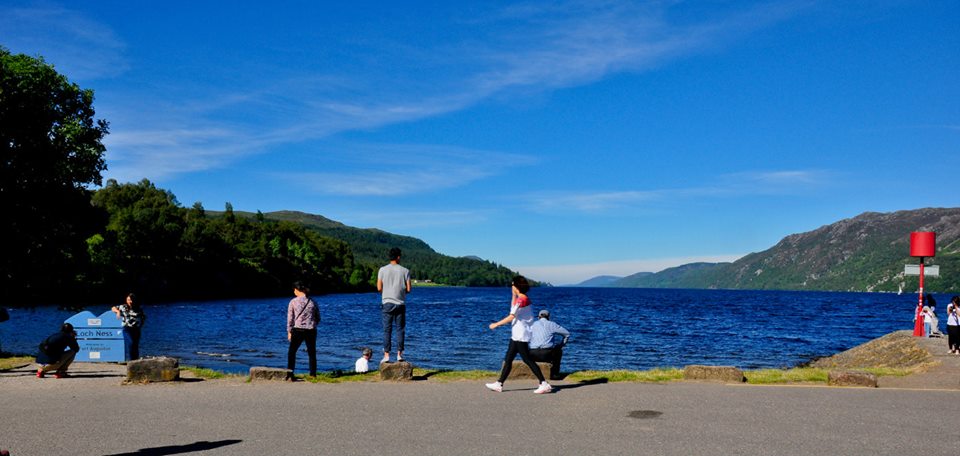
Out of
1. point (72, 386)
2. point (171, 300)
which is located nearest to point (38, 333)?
point (72, 386)

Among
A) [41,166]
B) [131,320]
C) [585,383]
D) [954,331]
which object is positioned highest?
[41,166]

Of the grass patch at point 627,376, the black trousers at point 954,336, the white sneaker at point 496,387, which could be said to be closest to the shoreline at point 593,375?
the grass patch at point 627,376

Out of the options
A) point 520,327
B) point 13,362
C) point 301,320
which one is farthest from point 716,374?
point 13,362

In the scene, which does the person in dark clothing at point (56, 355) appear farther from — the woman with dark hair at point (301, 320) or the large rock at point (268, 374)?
the woman with dark hair at point (301, 320)

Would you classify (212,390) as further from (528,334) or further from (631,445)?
(631,445)

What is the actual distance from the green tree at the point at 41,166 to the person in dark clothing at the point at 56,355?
1191cm

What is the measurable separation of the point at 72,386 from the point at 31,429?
14.7 ft

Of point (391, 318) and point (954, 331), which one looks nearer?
point (391, 318)

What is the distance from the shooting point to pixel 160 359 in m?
14.0

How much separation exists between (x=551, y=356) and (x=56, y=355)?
1069cm

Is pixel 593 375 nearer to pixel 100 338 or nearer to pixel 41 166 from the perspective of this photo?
pixel 100 338

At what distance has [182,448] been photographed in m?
8.26

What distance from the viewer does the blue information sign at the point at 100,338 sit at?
642 inches

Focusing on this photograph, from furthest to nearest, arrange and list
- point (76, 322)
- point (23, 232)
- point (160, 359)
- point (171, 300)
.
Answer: point (171, 300), point (23, 232), point (76, 322), point (160, 359)
